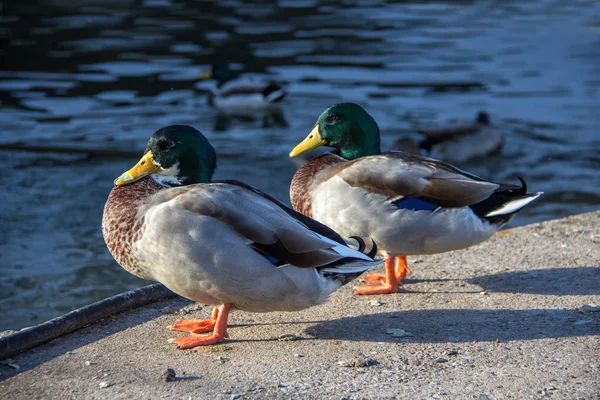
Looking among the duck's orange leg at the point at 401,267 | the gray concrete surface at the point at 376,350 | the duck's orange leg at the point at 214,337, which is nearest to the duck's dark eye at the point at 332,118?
the duck's orange leg at the point at 401,267

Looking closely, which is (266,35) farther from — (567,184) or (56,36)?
(567,184)

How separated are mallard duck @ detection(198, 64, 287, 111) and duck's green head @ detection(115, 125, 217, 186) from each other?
7.80 meters

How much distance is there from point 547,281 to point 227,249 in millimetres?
2003

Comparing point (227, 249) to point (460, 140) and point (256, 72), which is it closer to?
point (460, 140)

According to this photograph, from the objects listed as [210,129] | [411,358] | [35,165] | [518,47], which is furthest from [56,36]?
[411,358]

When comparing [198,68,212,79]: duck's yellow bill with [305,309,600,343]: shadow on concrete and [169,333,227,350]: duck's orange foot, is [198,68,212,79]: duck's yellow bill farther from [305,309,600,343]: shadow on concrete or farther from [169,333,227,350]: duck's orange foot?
[169,333,227,350]: duck's orange foot

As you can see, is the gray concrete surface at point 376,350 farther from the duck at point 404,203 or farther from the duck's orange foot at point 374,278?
the duck at point 404,203

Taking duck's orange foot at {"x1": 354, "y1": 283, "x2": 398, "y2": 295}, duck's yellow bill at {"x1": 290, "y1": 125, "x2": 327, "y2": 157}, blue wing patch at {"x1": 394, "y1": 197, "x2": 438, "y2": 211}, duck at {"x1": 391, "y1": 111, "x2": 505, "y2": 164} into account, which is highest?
duck's yellow bill at {"x1": 290, "y1": 125, "x2": 327, "y2": 157}

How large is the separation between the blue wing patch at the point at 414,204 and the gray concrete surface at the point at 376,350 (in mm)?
487

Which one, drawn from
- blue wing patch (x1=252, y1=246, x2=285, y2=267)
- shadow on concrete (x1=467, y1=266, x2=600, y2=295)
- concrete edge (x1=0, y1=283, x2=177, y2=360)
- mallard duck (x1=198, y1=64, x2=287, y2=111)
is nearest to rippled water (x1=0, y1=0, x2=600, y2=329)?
mallard duck (x1=198, y1=64, x2=287, y2=111)

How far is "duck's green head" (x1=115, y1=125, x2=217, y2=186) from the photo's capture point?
15.1 ft

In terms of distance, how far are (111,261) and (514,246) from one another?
3.19 m

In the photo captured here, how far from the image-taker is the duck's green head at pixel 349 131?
17.8 ft

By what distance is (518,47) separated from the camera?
51.1ft
